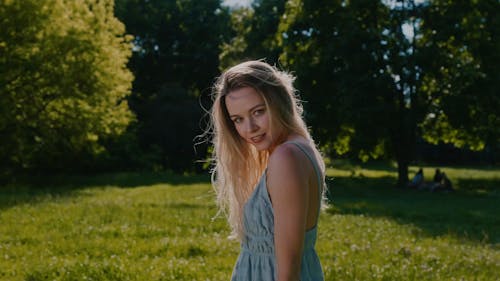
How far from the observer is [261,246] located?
3182 millimetres

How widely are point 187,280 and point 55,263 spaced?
2.03 metres

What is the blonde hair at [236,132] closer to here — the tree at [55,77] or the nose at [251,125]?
the nose at [251,125]

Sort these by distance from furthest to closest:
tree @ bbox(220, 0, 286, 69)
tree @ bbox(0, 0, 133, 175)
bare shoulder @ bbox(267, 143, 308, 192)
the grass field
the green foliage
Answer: tree @ bbox(220, 0, 286, 69) → the green foliage → tree @ bbox(0, 0, 133, 175) → the grass field → bare shoulder @ bbox(267, 143, 308, 192)

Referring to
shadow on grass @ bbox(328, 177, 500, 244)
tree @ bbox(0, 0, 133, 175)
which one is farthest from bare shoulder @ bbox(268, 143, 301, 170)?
tree @ bbox(0, 0, 133, 175)

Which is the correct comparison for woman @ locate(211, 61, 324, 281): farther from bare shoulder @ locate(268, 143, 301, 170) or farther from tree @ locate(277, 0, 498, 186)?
tree @ locate(277, 0, 498, 186)

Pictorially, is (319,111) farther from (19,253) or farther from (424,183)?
(19,253)

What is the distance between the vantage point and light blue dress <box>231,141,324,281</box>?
3057 mm

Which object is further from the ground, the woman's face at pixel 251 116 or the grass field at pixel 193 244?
Answer: the woman's face at pixel 251 116

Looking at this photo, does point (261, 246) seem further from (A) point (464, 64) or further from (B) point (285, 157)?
(A) point (464, 64)

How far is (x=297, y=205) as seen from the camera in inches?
110

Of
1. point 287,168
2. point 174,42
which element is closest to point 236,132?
point 287,168

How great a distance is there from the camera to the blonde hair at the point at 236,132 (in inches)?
123

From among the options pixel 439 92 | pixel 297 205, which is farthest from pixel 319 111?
pixel 297 205

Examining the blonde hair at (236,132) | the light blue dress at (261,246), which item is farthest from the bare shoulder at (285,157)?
the blonde hair at (236,132)
